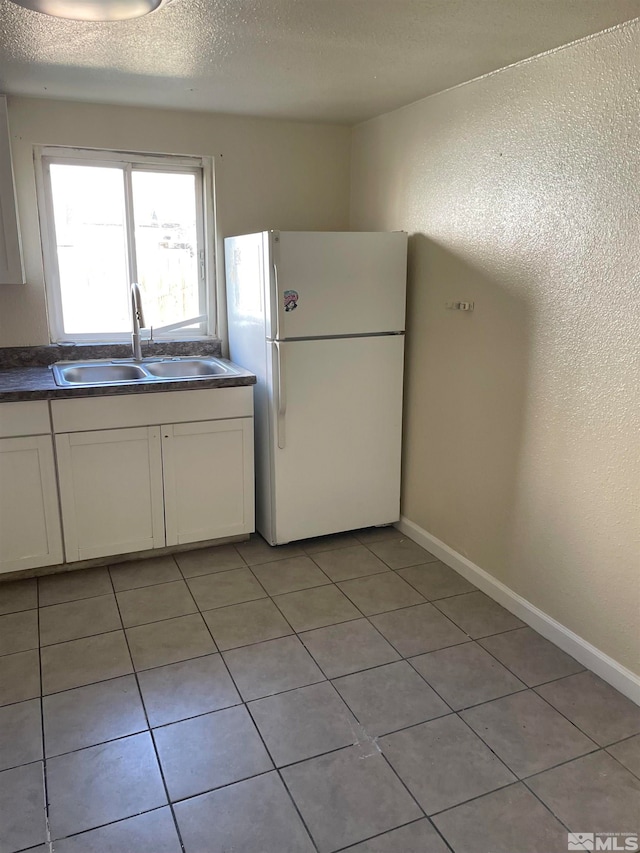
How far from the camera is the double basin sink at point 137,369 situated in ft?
10.3

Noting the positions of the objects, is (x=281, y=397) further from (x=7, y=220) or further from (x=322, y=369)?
(x=7, y=220)

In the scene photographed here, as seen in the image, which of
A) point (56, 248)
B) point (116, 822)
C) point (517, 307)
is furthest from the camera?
point (56, 248)

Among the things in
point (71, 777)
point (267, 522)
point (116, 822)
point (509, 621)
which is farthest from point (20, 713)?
point (509, 621)

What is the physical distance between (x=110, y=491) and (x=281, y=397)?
91 cm

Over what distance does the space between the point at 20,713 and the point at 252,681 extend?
2.46ft

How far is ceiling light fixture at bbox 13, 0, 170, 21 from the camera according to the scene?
172 cm

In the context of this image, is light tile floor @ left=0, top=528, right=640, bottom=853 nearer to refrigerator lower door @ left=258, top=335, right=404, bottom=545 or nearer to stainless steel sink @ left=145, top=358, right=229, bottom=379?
refrigerator lower door @ left=258, top=335, right=404, bottom=545

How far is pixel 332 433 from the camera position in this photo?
3.13 m

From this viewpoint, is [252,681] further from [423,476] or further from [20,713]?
[423,476]

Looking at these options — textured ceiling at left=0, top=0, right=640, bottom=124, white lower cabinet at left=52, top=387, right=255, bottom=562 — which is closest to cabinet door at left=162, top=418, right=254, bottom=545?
white lower cabinet at left=52, top=387, right=255, bottom=562

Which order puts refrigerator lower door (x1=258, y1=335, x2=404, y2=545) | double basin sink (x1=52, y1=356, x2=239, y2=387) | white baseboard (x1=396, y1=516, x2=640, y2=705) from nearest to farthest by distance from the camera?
white baseboard (x1=396, y1=516, x2=640, y2=705) < refrigerator lower door (x1=258, y1=335, x2=404, y2=545) < double basin sink (x1=52, y1=356, x2=239, y2=387)

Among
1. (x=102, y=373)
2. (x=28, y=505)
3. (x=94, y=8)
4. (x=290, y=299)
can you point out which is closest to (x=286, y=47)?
(x=94, y=8)

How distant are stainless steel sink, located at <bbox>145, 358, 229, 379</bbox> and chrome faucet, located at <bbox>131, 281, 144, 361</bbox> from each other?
0.10 m

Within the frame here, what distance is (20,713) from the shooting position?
6.62ft
